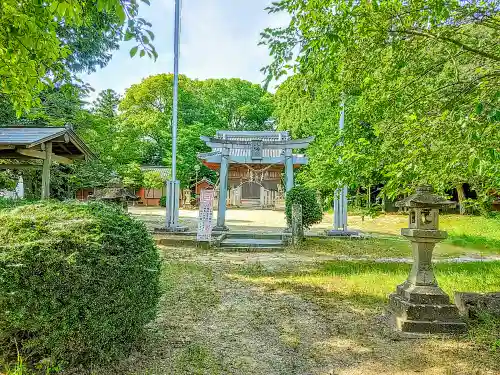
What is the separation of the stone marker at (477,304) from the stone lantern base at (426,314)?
1.07ft

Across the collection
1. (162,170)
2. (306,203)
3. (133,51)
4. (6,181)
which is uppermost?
(162,170)

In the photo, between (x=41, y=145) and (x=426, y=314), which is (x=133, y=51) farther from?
(x=41, y=145)

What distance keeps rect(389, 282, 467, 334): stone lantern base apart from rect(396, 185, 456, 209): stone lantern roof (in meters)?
0.86

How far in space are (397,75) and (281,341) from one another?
3191 mm

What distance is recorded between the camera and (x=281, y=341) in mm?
3340

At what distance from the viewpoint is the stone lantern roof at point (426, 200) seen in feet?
Result: 12.8

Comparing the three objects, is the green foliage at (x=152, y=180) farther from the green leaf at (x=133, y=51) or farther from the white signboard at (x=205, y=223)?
the green leaf at (x=133, y=51)

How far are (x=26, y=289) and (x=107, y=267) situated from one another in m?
0.46

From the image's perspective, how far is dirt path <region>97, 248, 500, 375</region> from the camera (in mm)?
2793

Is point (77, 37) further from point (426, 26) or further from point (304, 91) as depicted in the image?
point (426, 26)

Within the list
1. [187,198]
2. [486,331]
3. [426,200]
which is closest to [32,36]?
[426,200]

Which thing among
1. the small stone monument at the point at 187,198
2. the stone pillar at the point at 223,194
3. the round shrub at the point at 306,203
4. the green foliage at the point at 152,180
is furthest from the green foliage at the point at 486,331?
the green foliage at the point at 152,180

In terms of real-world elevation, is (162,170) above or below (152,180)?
above

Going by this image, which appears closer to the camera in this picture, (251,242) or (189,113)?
(251,242)
